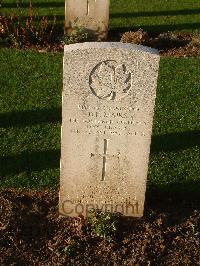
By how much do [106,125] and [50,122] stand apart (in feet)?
8.21

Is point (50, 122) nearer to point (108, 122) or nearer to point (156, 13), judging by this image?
point (108, 122)

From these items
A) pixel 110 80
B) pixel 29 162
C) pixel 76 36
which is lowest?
pixel 29 162

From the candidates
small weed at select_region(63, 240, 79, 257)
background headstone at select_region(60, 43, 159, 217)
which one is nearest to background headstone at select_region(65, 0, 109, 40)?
background headstone at select_region(60, 43, 159, 217)

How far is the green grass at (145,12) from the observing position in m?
10.5

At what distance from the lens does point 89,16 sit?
9492mm

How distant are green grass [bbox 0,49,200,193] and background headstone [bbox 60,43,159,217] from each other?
0.83m

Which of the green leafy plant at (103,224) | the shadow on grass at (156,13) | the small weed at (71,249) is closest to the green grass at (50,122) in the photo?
the green leafy plant at (103,224)

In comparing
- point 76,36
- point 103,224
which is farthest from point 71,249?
point 76,36

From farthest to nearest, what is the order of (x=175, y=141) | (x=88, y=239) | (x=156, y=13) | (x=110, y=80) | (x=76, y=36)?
1. (x=156, y=13)
2. (x=76, y=36)
3. (x=175, y=141)
4. (x=88, y=239)
5. (x=110, y=80)

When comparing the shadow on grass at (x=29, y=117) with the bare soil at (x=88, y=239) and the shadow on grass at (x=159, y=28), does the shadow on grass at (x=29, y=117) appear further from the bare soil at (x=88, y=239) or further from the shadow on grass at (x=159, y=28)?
the shadow on grass at (x=159, y=28)

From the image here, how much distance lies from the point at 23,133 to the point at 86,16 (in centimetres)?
363

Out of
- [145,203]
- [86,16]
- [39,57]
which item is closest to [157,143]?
[145,203]

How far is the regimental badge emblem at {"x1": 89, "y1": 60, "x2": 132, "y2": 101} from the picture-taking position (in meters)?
4.27

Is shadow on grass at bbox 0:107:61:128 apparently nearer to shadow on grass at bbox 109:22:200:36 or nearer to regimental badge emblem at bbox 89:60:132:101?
regimental badge emblem at bbox 89:60:132:101
